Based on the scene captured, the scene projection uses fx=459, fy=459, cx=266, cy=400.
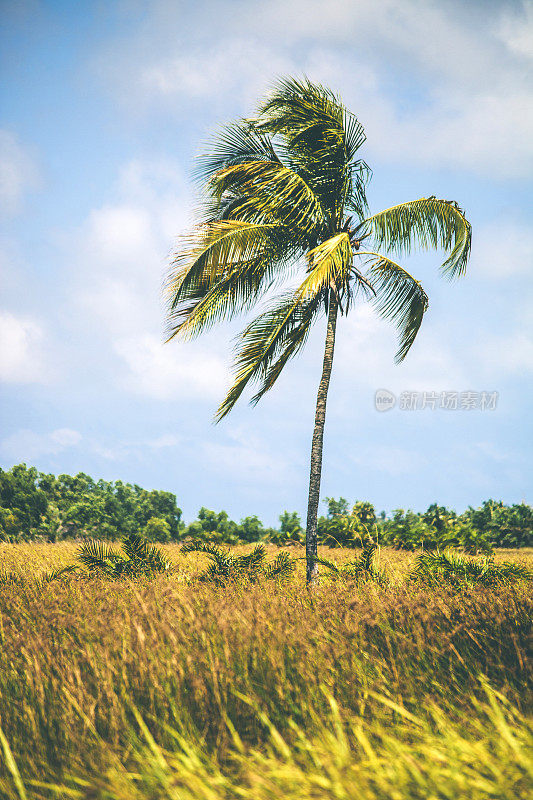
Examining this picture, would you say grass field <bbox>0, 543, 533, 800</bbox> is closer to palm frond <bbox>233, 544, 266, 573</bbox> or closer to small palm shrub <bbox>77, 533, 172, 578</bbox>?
small palm shrub <bbox>77, 533, 172, 578</bbox>

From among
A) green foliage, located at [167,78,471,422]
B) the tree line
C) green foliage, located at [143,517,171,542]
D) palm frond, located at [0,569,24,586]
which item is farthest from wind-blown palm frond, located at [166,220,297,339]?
green foliage, located at [143,517,171,542]

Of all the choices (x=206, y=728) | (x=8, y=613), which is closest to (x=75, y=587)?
(x=8, y=613)

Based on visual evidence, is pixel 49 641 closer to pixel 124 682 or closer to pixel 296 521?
pixel 124 682

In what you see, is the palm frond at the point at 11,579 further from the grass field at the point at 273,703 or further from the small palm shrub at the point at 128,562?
Answer: the grass field at the point at 273,703

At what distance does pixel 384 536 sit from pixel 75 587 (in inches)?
530

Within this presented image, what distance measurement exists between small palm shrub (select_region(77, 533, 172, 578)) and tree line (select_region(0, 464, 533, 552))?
8.46 m

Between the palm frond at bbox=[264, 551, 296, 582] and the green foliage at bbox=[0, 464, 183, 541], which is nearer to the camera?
the palm frond at bbox=[264, 551, 296, 582]

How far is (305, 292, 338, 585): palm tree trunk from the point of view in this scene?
7.91 m

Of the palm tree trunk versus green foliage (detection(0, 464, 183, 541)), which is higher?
the palm tree trunk

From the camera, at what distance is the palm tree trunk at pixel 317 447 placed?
25.9ft

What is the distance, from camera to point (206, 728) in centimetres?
242

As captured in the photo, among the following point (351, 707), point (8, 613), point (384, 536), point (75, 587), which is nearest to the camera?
point (351, 707)

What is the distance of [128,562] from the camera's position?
7.57 metres

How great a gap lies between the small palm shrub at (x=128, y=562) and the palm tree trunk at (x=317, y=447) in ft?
8.17
